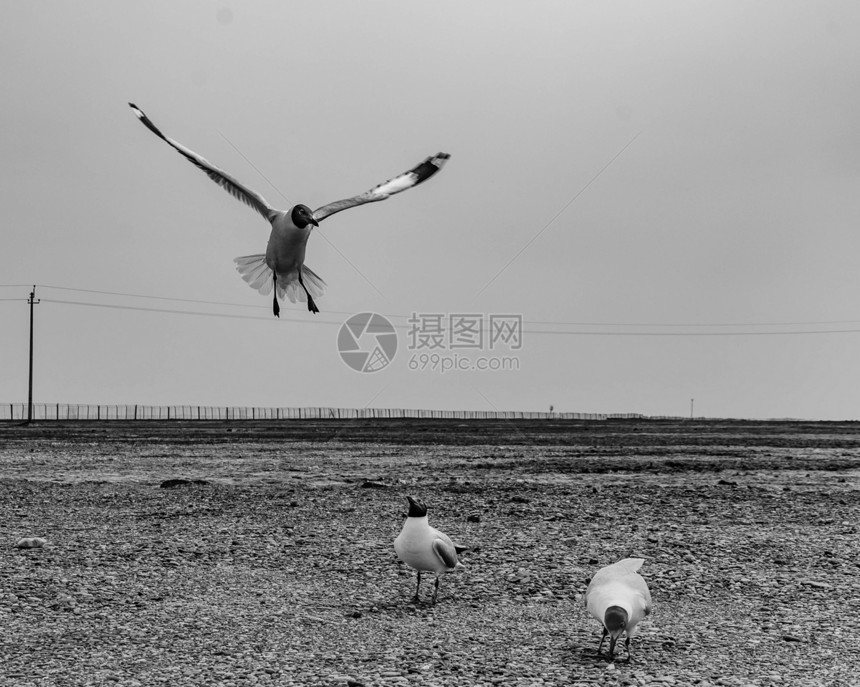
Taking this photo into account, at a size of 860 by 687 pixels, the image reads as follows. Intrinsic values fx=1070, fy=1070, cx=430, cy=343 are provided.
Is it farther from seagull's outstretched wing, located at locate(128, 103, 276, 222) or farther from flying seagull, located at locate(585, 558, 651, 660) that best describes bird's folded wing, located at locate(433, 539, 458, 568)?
seagull's outstretched wing, located at locate(128, 103, 276, 222)

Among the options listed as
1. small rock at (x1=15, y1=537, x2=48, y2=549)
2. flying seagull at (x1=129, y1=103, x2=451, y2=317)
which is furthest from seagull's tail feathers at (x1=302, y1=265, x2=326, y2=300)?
small rock at (x1=15, y1=537, x2=48, y2=549)

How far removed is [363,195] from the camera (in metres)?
11.8

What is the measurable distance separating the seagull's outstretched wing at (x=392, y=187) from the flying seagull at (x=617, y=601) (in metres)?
4.99

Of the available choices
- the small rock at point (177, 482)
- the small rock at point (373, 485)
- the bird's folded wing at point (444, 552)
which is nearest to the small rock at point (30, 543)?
the bird's folded wing at point (444, 552)

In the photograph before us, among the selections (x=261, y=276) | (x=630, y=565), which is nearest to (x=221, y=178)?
(x=261, y=276)

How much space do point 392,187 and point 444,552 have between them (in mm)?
4230

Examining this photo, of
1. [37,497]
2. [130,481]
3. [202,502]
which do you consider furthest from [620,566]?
[130,481]

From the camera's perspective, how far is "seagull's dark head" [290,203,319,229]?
10.4 metres

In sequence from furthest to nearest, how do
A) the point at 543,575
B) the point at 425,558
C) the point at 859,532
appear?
the point at 859,532
the point at 543,575
the point at 425,558

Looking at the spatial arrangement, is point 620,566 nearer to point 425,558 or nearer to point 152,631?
point 425,558

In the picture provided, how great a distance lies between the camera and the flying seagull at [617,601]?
761cm

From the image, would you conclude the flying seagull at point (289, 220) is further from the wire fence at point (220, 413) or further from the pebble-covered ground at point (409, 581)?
the wire fence at point (220, 413)

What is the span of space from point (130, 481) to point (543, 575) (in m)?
14.2

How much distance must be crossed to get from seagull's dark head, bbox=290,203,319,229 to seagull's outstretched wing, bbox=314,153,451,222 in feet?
1.73
